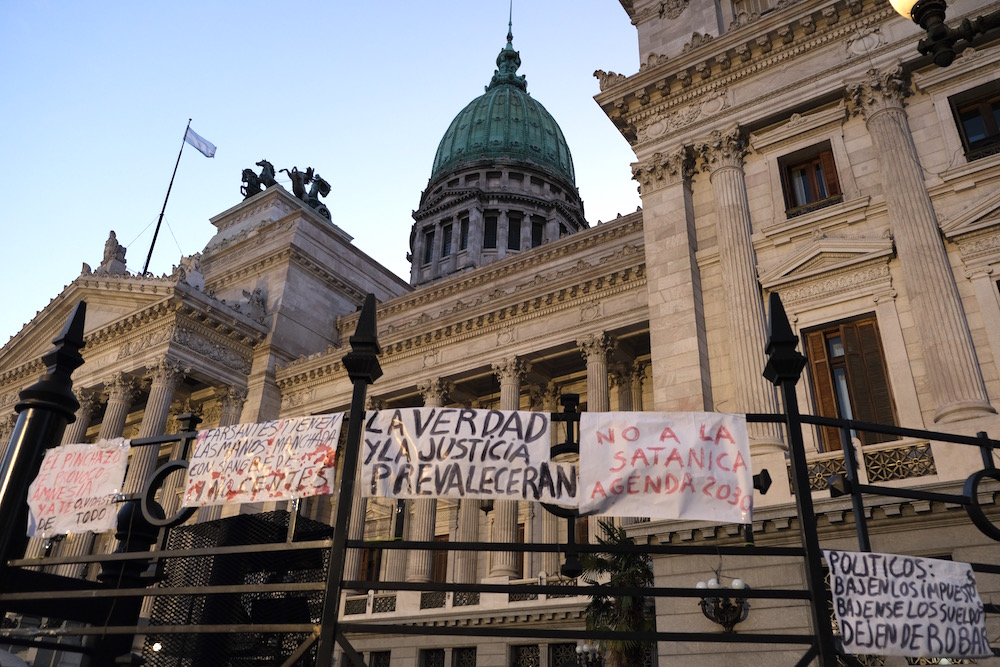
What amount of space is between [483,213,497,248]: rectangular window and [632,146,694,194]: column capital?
1685 inches

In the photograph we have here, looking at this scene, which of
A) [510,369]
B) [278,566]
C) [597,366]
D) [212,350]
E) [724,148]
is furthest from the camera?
[212,350]

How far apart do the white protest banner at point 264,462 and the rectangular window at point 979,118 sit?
16.9 meters

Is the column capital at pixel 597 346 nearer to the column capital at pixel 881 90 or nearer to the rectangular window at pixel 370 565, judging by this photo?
the column capital at pixel 881 90

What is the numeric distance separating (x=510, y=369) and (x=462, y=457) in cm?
2311

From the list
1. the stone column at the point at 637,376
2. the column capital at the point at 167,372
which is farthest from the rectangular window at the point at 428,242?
the stone column at the point at 637,376

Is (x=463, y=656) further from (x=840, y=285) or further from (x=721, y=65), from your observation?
(x=721, y=65)

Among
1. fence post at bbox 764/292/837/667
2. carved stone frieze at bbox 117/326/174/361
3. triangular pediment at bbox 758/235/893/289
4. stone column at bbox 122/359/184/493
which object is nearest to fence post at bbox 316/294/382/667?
fence post at bbox 764/292/837/667

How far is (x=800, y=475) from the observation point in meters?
4.56

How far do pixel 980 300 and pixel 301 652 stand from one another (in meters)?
15.5

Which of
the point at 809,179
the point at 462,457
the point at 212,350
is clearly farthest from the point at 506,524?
the point at 462,457

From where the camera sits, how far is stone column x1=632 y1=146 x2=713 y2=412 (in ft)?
57.2

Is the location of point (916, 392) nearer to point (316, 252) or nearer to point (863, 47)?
point (863, 47)

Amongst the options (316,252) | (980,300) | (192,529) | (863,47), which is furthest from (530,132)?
(192,529)

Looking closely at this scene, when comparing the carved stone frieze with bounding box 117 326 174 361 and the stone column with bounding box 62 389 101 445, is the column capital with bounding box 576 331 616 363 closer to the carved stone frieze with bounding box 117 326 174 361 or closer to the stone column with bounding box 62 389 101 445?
the carved stone frieze with bounding box 117 326 174 361
